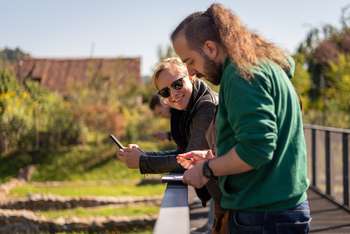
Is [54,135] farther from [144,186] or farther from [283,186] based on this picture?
[283,186]

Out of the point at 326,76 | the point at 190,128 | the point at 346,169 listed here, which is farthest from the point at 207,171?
the point at 326,76

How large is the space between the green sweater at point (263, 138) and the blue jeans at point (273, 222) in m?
0.02

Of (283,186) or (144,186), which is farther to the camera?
(144,186)

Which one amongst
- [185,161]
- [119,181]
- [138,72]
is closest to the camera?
[185,161]

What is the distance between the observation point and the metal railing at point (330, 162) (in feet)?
27.5

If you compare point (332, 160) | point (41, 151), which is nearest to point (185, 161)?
point (332, 160)

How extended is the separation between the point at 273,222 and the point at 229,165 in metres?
0.26

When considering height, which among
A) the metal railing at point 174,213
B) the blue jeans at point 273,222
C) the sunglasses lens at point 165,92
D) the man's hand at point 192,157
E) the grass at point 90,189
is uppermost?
the sunglasses lens at point 165,92

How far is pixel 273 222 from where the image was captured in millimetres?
2432

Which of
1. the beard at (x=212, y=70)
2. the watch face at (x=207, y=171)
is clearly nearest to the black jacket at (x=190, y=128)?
the beard at (x=212, y=70)

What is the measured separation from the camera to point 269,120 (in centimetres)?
227

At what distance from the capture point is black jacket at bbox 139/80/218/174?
128 inches

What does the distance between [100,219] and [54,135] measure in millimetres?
12745

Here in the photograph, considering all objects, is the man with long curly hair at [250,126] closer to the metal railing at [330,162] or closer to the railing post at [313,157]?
the metal railing at [330,162]
